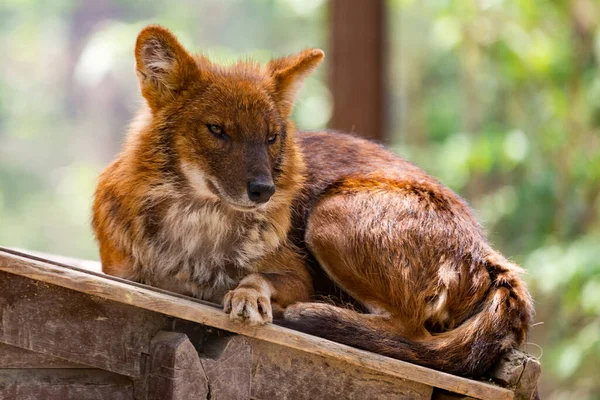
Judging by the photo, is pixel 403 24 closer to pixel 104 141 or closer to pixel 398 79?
pixel 398 79

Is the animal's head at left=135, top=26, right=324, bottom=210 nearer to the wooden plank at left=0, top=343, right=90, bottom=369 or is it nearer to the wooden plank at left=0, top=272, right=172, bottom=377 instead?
the wooden plank at left=0, top=272, right=172, bottom=377

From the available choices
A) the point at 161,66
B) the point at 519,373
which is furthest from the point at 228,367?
the point at 161,66

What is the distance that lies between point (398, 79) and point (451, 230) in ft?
44.0

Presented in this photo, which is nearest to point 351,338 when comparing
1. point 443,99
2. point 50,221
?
point 443,99

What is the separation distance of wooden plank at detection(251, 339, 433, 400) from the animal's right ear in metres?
1.37

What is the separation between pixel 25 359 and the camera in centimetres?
369

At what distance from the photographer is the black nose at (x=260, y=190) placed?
408cm

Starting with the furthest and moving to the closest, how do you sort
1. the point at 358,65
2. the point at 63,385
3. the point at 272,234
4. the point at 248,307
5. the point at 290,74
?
the point at 358,65 < the point at 290,74 < the point at 272,234 < the point at 248,307 < the point at 63,385

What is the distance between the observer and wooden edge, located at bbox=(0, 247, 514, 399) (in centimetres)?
354

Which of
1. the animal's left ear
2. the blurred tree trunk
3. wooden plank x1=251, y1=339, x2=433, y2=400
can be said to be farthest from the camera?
the blurred tree trunk

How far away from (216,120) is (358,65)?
507 cm

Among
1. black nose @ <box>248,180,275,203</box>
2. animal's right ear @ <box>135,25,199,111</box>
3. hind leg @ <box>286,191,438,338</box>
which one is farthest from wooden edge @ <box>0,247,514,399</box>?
animal's right ear @ <box>135,25,199,111</box>

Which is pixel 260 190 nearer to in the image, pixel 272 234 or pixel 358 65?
pixel 272 234

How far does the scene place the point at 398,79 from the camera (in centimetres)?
1764
